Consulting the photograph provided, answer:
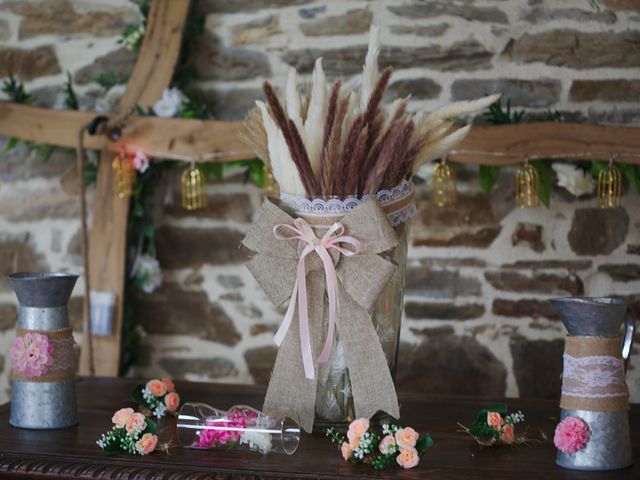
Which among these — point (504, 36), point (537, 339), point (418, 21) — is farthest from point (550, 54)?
point (537, 339)

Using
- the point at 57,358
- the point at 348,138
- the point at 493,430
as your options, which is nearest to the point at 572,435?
the point at 493,430

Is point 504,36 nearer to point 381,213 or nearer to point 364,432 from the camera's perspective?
point 381,213

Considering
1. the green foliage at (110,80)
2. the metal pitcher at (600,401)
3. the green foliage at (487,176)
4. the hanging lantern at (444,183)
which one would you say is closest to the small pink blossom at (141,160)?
the green foliage at (110,80)

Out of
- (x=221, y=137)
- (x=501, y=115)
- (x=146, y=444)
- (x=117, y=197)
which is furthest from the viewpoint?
(x=117, y=197)

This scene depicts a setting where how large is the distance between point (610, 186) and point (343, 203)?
96cm

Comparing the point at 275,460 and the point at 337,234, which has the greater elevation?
the point at 337,234

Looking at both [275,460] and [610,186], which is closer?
[275,460]

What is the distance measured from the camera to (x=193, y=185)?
2365mm

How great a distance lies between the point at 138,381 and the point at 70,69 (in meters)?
1.08

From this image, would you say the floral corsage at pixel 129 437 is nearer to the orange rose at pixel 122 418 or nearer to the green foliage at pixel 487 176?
the orange rose at pixel 122 418

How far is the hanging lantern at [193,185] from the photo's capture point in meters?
2.37

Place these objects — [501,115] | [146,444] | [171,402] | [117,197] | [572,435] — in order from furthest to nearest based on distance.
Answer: [117,197], [501,115], [171,402], [146,444], [572,435]

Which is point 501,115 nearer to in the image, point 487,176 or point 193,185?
point 487,176

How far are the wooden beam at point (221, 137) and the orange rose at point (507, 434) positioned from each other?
3.13ft
